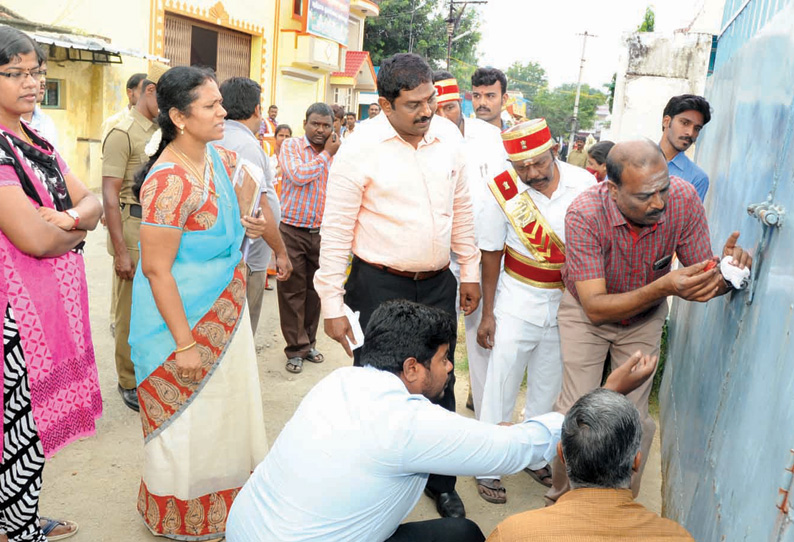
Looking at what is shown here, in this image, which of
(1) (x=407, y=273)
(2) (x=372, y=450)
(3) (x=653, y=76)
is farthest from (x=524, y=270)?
(3) (x=653, y=76)

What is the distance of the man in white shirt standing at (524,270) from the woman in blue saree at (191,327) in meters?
1.25

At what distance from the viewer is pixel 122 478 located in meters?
3.60

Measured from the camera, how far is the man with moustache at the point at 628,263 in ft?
8.70

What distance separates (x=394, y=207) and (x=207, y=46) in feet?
42.7

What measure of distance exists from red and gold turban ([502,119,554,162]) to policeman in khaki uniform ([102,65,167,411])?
2.01 m

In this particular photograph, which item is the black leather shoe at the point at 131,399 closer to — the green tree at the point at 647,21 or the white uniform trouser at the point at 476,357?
the white uniform trouser at the point at 476,357

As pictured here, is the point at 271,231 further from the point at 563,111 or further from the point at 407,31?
the point at 563,111

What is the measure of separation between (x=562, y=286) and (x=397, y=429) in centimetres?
182

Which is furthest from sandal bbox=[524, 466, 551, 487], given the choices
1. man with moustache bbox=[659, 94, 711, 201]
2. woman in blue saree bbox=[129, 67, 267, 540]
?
man with moustache bbox=[659, 94, 711, 201]

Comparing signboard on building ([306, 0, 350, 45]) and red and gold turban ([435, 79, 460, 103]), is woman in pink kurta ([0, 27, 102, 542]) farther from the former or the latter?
signboard on building ([306, 0, 350, 45])

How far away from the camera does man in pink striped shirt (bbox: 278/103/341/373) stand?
534 centimetres

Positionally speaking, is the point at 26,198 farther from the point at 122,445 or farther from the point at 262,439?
the point at 122,445

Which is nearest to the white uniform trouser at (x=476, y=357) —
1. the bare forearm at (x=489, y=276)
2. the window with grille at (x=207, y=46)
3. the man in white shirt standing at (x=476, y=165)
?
the man in white shirt standing at (x=476, y=165)

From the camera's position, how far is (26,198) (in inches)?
99.7
